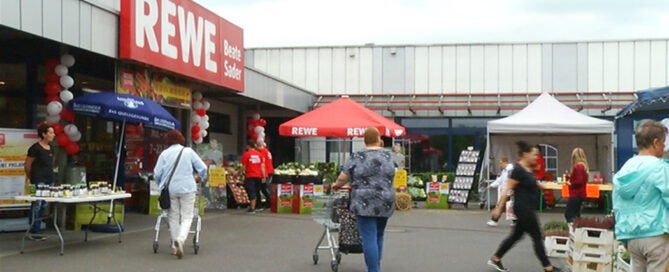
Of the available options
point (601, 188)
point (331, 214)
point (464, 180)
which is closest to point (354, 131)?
point (464, 180)

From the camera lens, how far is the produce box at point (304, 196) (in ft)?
52.6

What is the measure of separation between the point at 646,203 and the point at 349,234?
377 cm

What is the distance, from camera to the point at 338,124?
15.4 m

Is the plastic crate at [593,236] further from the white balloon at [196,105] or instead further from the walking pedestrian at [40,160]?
the white balloon at [196,105]

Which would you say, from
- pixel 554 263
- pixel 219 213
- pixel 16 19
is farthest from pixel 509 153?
pixel 16 19

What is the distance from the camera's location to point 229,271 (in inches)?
322

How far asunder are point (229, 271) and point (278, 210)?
810 cm

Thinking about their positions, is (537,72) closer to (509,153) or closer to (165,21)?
(509,153)

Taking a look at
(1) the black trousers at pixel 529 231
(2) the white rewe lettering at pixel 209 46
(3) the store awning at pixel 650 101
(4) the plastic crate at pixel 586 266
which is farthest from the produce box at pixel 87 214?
(3) the store awning at pixel 650 101

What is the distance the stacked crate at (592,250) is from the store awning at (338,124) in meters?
7.55

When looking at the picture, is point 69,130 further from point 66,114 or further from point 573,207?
point 573,207

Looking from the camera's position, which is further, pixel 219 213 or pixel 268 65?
pixel 268 65

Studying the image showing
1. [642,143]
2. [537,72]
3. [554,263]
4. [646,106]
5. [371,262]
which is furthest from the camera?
[537,72]

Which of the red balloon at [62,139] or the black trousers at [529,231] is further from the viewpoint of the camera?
the red balloon at [62,139]
